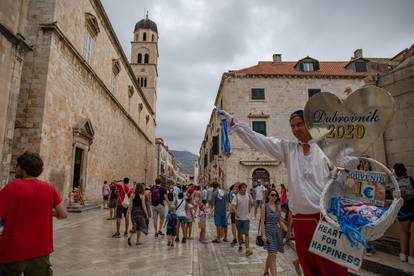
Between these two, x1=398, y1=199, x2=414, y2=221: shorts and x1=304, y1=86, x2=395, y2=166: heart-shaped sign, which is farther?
x1=398, y1=199, x2=414, y2=221: shorts

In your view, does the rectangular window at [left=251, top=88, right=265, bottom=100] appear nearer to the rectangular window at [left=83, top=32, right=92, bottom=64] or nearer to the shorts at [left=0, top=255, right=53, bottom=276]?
the rectangular window at [left=83, top=32, right=92, bottom=64]

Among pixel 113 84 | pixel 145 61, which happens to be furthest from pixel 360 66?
pixel 145 61

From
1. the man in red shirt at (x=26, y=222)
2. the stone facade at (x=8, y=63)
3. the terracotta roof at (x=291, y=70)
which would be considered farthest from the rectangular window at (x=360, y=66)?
the man in red shirt at (x=26, y=222)

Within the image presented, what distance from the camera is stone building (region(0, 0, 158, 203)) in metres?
12.0

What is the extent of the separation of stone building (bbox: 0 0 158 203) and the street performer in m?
12.1

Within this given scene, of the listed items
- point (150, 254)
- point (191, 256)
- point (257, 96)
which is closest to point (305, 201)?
point (191, 256)

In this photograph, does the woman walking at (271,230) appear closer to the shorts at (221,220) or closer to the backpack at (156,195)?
the shorts at (221,220)

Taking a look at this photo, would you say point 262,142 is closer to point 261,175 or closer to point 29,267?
point 29,267

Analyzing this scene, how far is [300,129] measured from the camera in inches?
89.3

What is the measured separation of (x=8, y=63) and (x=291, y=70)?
24.4m

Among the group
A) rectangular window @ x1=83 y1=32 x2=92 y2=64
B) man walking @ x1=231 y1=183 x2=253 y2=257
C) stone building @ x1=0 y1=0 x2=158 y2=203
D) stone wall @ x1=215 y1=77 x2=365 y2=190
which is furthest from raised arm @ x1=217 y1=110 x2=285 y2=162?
stone wall @ x1=215 y1=77 x2=365 y2=190

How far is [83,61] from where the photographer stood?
15.8m

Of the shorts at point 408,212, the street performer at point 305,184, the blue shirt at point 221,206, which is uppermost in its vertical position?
the street performer at point 305,184

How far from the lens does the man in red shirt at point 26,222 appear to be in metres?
2.57
